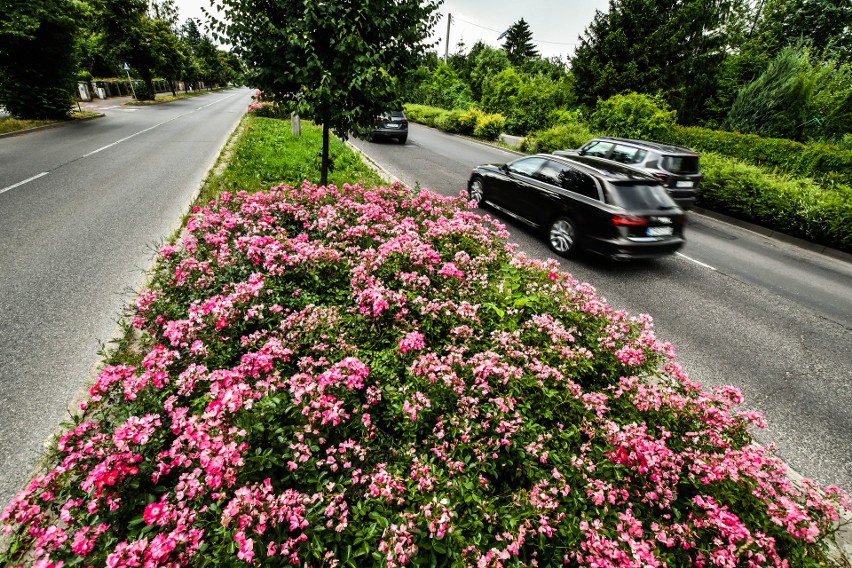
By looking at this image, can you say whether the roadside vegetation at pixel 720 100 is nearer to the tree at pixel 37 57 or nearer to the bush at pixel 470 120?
the bush at pixel 470 120

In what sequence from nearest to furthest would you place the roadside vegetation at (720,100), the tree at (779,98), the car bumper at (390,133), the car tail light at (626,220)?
the car tail light at (626,220)
the roadside vegetation at (720,100)
the tree at (779,98)
the car bumper at (390,133)

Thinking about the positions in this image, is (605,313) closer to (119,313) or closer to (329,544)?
(329,544)

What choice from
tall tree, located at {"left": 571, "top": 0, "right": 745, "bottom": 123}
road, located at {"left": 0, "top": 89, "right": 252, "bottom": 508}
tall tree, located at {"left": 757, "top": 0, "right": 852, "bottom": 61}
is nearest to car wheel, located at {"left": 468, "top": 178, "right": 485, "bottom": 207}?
road, located at {"left": 0, "top": 89, "right": 252, "bottom": 508}

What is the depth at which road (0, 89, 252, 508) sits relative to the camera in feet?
11.2

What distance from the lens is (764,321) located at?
5809 millimetres

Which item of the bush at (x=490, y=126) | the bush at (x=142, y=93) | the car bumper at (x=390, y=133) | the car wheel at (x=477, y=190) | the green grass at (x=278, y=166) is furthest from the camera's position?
the bush at (x=142, y=93)

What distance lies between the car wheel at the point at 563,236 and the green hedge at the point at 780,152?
1151 cm

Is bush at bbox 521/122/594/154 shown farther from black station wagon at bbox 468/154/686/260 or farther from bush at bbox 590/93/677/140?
black station wagon at bbox 468/154/686/260

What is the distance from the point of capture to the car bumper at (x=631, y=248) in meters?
6.55

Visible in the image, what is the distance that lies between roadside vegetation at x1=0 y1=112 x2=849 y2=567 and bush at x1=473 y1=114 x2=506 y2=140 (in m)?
22.4

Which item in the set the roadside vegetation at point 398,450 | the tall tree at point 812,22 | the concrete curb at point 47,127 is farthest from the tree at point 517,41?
the roadside vegetation at point 398,450

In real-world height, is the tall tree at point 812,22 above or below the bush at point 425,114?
above

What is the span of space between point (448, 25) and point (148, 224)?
4923 centimetres

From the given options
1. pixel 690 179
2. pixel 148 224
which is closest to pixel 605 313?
pixel 148 224
